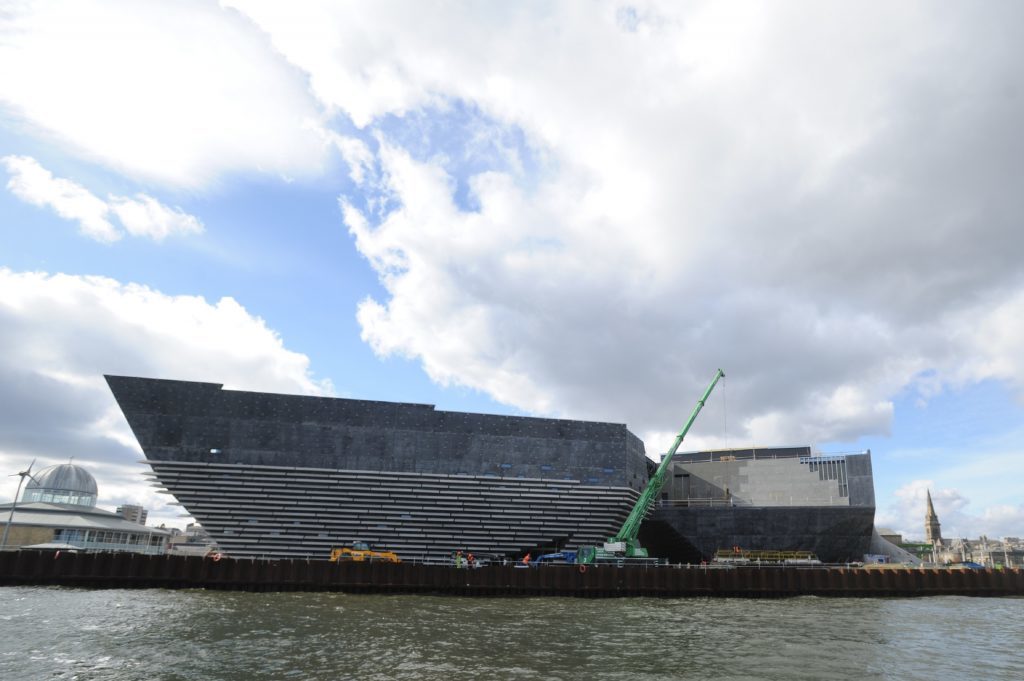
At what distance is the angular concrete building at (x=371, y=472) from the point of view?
5303 cm

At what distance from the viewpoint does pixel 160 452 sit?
2066 inches

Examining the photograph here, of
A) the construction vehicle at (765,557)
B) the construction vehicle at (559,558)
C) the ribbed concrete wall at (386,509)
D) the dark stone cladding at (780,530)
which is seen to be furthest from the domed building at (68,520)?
the construction vehicle at (765,557)

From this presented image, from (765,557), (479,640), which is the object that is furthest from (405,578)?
(765,557)

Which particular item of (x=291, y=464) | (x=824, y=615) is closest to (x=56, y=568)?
(x=291, y=464)

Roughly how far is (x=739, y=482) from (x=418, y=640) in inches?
2086

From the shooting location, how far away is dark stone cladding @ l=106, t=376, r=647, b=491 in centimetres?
5322

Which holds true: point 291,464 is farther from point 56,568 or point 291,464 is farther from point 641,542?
point 641,542

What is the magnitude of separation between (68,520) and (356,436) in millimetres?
55184

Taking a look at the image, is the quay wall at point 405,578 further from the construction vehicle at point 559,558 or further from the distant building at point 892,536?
the distant building at point 892,536

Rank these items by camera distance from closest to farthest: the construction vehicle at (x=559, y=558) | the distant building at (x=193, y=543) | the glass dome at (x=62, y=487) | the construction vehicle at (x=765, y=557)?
1. the construction vehicle at (x=559, y=558)
2. the construction vehicle at (x=765, y=557)
3. the distant building at (x=193, y=543)
4. the glass dome at (x=62, y=487)

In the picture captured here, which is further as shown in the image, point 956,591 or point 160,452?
point 160,452

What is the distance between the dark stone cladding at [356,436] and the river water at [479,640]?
17565 millimetres

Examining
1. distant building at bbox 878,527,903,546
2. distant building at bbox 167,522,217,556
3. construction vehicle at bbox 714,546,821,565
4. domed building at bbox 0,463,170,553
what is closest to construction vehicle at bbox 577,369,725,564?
construction vehicle at bbox 714,546,821,565

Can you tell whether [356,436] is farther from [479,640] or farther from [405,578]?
[479,640]
